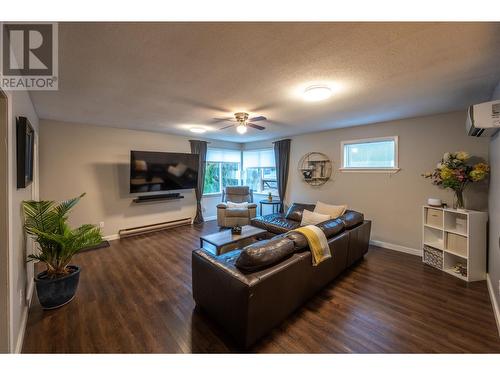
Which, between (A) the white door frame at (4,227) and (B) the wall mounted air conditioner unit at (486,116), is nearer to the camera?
(A) the white door frame at (4,227)

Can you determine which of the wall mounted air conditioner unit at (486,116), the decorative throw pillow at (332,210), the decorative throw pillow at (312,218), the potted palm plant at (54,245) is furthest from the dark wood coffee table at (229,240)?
the wall mounted air conditioner unit at (486,116)

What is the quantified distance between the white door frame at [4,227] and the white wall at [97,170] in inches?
115

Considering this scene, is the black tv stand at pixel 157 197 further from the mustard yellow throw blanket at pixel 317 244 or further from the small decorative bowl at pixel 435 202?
the small decorative bowl at pixel 435 202

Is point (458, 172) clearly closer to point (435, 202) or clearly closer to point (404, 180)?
point (435, 202)

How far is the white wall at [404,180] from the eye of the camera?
310 centimetres

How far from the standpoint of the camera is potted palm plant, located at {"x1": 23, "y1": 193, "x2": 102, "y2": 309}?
2.03m

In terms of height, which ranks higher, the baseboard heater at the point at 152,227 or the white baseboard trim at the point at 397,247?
the baseboard heater at the point at 152,227

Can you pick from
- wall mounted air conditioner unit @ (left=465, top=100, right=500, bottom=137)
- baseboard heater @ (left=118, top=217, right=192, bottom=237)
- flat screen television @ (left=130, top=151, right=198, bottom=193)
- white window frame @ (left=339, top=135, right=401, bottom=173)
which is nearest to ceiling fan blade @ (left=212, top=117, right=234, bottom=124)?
flat screen television @ (left=130, top=151, right=198, bottom=193)

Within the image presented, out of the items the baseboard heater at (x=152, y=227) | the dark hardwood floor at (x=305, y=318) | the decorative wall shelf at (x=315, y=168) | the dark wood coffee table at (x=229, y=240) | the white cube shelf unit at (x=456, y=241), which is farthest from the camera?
the decorative wall shelf at (x=315, y=168)

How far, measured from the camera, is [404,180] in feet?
11.8

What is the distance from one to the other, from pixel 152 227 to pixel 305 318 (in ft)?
13.2

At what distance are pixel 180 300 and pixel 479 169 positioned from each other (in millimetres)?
4022

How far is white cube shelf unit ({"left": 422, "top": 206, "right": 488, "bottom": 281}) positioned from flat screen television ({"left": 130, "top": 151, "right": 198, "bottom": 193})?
466 cm

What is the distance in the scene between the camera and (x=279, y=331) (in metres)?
1.78
